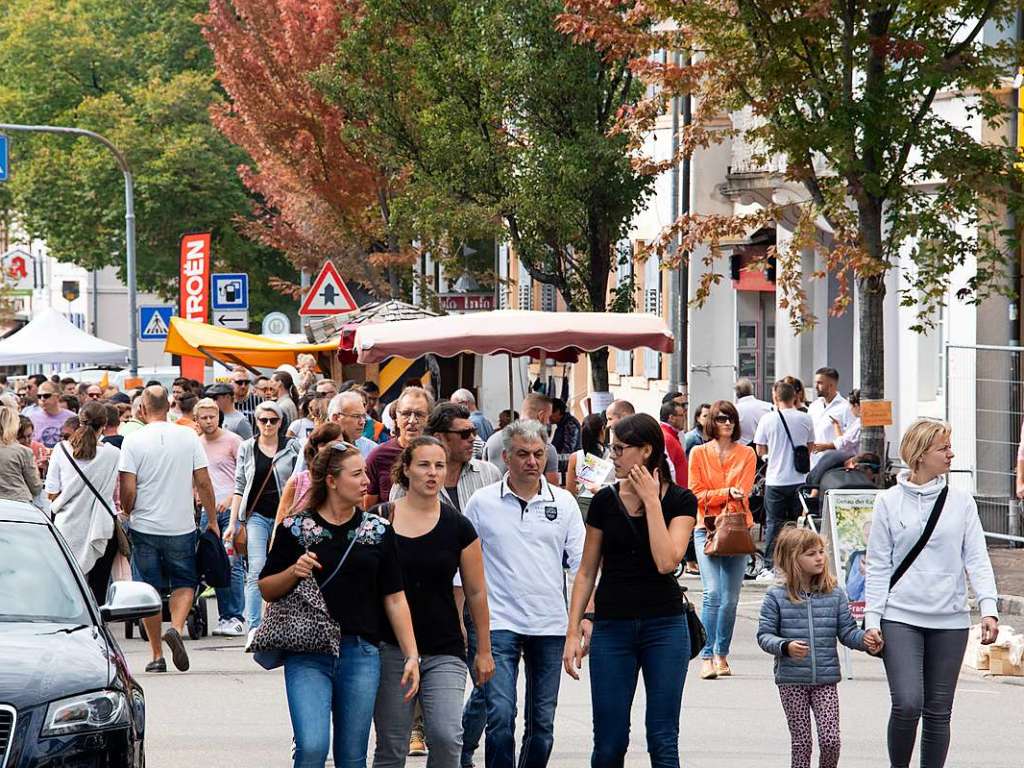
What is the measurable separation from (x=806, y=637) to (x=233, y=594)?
7.56 metres

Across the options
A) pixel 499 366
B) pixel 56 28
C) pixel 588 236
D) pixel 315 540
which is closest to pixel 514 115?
pixel 588 236

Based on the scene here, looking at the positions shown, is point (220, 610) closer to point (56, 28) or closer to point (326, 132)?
point (326, 132)

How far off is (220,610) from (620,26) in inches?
287

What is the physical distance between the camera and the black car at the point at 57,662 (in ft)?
21.3

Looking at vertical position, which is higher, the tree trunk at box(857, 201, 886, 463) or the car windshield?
the tree trunk at box(857, 201, 886, 463)

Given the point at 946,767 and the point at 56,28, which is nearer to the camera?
the point at 946,767

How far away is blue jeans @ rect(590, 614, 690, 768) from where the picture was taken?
307 inches

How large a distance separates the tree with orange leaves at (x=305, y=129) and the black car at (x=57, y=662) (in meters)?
26.8

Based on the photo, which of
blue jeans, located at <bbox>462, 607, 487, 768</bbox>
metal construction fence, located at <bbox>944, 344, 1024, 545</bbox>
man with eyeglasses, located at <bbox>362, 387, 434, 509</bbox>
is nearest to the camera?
blue jeans, located at <bbox>462, 607, 487, 768</bbox>

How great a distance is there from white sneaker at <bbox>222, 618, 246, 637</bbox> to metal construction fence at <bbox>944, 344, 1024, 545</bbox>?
22.9 feet

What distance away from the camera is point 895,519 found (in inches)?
332

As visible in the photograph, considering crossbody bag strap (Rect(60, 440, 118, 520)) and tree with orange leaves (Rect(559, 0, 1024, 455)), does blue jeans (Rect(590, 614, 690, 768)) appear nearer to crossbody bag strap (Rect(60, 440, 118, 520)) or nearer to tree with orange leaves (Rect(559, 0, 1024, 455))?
crossbody bag strap (Rect(60, 440, 118, 520))

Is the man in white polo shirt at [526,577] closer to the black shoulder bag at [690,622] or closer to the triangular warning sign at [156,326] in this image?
the black shoulder bag at [690,622]

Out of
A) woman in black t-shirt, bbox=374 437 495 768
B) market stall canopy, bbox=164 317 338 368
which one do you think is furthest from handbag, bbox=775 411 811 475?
market stall canopy, bbox=164 317 338 368
